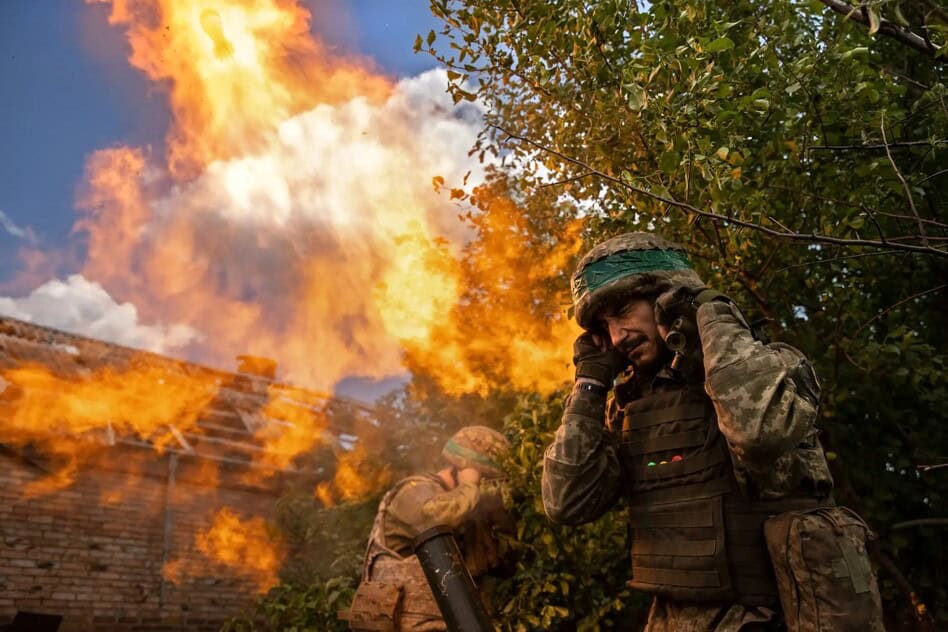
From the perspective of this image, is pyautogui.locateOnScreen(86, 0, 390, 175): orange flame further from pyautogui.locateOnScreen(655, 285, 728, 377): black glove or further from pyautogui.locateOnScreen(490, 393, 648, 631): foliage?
pyautogui.locateOnScreen(655, 285, 728, 377): black glove

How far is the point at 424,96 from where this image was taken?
6992 millimetres

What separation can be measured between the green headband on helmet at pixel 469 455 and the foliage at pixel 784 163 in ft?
6.48

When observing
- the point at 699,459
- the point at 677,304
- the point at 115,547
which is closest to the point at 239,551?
the point at 115,547

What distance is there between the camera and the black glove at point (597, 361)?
282cm

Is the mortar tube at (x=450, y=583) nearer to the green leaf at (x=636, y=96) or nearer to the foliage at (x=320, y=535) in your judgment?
the green leaf at (x=636, y=96)

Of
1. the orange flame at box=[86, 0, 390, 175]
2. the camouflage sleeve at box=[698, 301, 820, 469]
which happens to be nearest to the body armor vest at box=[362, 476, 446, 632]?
the camouflage sleeve at box=[698, 301, 820, 469]

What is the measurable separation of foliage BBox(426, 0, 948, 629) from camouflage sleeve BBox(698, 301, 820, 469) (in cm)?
104

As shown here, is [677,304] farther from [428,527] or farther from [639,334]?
[428,527]

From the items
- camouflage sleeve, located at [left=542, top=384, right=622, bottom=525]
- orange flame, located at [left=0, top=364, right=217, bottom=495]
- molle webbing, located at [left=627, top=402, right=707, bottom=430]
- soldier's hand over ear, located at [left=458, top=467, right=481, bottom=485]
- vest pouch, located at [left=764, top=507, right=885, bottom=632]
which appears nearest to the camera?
vest pouch, located at [left=764, top=507, right=885, bottom=632]

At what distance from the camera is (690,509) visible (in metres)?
2.47

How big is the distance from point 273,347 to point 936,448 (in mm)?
12445

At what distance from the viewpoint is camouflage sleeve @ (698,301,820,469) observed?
2.13 metres

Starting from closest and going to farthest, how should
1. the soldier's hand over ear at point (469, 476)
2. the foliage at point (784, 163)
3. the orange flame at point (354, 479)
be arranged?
the foliage at point (784, 163), the soldier's hand over ear at point (469, 476), the orange flame at point (354, 479)

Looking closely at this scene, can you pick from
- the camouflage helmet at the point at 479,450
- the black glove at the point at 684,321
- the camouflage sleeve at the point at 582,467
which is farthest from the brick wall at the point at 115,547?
the black glove at the point at 684,321
